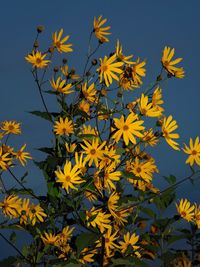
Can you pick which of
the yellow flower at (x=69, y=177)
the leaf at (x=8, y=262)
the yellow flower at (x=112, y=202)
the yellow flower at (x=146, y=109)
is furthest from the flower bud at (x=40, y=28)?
the leaf at (x=8, y=262)

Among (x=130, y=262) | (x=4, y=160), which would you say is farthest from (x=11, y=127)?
(x=130, y=262)

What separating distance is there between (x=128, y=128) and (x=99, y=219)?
2.77 ft

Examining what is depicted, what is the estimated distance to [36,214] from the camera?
554 centimetres

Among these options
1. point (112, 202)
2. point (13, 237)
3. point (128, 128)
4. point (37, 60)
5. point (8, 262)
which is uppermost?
point (37, 60)

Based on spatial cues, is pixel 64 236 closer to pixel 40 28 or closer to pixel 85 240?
pixel 85 240

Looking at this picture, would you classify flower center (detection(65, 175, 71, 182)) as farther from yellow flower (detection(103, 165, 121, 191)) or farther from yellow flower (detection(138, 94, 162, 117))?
yellow flower (detection(138, 94, 162, 117))

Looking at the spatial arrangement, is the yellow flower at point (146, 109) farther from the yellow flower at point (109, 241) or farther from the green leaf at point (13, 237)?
the green leaf at point (13, 237)

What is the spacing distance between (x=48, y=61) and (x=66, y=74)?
0.24 m

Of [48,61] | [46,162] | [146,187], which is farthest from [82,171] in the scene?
[48,61]

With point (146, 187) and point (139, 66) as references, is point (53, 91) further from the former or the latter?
point (146, 187)

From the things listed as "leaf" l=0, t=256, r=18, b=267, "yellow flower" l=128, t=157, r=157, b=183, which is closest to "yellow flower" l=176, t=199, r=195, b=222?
"yellow flower" l=128, t=157, r=157, b=183

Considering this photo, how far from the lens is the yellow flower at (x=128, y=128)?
4770 mm

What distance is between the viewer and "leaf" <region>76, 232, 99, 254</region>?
4.68 metres

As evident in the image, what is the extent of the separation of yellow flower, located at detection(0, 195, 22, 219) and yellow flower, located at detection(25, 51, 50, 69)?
56.6 inches
